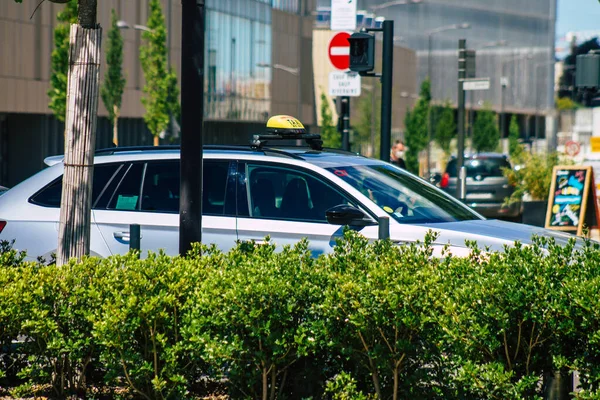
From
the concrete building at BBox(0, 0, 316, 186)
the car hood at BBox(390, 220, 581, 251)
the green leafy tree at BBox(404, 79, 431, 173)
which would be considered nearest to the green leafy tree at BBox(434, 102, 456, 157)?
the green leafy tree at BBox(404, 79, 431, 173)

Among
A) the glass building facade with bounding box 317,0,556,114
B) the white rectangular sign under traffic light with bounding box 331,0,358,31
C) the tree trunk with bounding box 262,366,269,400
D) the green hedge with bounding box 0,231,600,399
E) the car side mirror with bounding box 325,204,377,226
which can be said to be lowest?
the tree trunk with bounding box 262,366,269,400

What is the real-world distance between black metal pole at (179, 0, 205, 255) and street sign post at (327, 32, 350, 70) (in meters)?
9.34

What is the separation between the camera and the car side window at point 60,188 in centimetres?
897

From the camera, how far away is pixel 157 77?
52.0 metres

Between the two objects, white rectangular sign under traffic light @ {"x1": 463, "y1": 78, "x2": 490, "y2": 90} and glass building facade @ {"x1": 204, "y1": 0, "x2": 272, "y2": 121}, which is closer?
white rectangular sign under traffic light @ {"x1": 463, "y1": 78, "x2": 490, "y2": 90}

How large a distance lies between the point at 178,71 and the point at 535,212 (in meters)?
45.3

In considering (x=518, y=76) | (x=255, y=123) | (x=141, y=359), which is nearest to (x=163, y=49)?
(x=255, y=123)

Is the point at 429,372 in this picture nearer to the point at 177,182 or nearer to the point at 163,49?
the point at 177,182

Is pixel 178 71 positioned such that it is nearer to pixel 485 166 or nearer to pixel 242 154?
pixel 485 166

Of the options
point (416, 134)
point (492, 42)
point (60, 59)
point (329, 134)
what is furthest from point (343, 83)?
point (492, 42)

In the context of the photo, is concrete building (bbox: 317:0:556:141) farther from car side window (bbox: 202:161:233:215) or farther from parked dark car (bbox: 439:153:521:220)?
car side window (bbox: 202:161:233:215)

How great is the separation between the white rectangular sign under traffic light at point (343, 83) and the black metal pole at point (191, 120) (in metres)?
9.60

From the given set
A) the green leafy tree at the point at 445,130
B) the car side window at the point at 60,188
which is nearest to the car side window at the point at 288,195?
the car side window at the point at 60,188

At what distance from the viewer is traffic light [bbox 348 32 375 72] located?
1376cm
